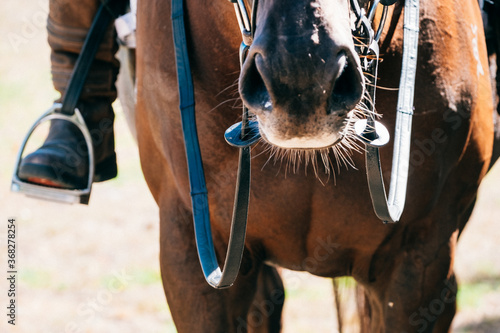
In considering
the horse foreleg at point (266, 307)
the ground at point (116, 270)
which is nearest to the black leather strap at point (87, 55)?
the horse foreleg at point (266, 307)

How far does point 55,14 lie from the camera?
8.91 ft

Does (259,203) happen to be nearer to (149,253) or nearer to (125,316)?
(125,316)

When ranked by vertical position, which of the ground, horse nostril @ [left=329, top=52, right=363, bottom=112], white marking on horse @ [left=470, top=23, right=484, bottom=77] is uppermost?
horse nostril @ [left=329, top=52, right=363, bottom=112]

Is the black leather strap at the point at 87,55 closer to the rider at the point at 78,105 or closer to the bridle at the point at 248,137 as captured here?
the rider at the point at 78,105

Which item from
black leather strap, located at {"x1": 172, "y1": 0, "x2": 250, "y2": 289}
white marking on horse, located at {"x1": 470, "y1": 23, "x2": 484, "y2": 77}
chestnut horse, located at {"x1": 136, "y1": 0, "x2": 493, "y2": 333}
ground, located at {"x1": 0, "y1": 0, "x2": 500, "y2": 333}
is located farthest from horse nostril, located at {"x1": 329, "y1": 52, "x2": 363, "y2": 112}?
ground, located at {"x1": 0, "y1": 0, "x2": 500, "y2": 333}

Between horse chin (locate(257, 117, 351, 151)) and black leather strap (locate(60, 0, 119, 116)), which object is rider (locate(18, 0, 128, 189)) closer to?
black leather strap (locate(60, 0, 119, 116))

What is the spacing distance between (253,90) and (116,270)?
3.77m

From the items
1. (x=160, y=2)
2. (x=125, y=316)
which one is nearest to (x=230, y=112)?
(x=160, y=2)

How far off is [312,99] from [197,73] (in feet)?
2.33

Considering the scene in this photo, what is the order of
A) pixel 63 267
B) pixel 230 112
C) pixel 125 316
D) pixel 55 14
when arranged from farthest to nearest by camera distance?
1. pixel 63 267
2. pixel 125 316
3. pixel 55 14
4. pixel 230 112

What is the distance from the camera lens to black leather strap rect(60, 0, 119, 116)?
262 centimetres

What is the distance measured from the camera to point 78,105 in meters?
2.77

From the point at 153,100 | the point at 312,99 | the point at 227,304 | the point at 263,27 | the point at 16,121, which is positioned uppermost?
the point at 263,27

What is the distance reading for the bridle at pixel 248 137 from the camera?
1522 mm
